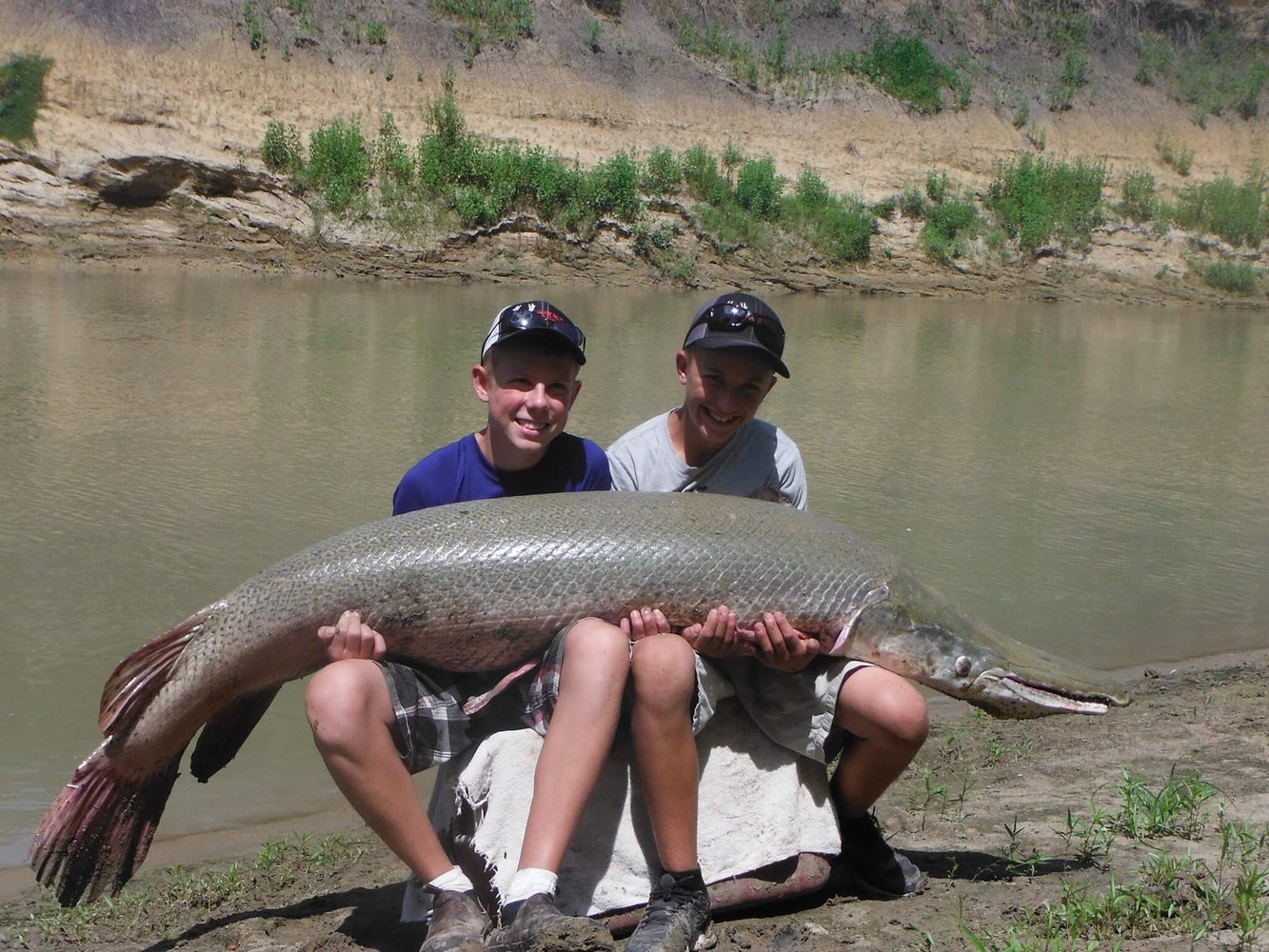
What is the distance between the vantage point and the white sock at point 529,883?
279cm

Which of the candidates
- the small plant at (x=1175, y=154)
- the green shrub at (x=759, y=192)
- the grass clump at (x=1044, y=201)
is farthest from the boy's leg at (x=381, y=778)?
the small plant at (x=1175, y=154)

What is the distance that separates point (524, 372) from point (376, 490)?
4.75 m

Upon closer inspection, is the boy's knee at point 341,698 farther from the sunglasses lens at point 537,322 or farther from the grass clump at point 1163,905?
the grass clump at point 1163,905

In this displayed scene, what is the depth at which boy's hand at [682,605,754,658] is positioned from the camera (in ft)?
10.4

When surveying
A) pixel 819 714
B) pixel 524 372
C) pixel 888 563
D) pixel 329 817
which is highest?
pixel 524 372

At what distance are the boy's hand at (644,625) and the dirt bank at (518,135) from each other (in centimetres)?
1621

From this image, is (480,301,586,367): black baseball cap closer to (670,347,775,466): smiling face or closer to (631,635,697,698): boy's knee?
(670,347,775,466): smiling face

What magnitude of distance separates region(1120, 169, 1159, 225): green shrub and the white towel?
25010 mm

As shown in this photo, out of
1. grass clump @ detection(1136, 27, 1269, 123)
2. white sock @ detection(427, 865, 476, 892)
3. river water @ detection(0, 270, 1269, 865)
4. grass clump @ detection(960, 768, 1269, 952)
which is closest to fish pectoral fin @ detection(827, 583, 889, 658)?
grass clump @ detection(960, 768, 1269, 952)

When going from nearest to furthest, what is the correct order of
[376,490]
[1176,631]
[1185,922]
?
[1185,922], [1176,631], [376,490]

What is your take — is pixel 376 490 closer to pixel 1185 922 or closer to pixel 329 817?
pixel 329 817

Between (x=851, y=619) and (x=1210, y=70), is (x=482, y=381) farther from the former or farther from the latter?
(x=1210, y=70)

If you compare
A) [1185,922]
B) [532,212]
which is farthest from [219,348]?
[1185,922]

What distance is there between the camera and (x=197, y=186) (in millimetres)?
19328
